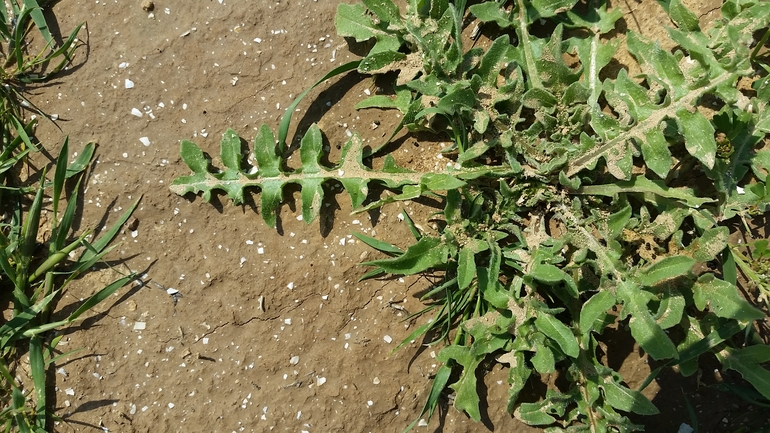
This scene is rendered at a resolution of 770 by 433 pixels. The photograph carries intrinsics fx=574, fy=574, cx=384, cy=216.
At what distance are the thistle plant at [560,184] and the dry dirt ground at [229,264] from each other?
15 centimetres

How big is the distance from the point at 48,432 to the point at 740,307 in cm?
329

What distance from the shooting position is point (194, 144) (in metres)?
2.93

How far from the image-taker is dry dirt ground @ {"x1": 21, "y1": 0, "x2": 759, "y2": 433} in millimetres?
2934

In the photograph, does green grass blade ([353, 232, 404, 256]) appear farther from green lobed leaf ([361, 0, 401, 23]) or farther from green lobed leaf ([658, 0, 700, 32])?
green lobed leaf ([658, 0, 700, 32])

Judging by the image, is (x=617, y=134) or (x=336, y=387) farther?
(x=336, y=387)

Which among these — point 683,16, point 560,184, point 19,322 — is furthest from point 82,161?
point 683,16

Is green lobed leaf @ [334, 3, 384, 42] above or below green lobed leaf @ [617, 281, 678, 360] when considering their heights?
above

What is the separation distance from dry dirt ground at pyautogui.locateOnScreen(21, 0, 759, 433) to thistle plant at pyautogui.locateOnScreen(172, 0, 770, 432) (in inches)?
6.1

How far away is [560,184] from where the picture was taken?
9.30 feet

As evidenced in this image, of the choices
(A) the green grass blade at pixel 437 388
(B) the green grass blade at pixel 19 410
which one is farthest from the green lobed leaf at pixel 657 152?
(B) the green grass blade at pixel 19 410

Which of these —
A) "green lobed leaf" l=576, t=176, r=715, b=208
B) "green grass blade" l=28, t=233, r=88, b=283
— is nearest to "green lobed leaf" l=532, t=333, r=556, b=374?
"green lobed leaf" l=576, t=176, r=715, b=208

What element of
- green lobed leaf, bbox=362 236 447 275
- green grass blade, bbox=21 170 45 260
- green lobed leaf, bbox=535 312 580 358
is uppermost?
green grass blade, bbox=21 170 45 260

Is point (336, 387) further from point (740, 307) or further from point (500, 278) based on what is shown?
point (740, 307)

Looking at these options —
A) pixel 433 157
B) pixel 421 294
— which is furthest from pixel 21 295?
pixel 433 157
